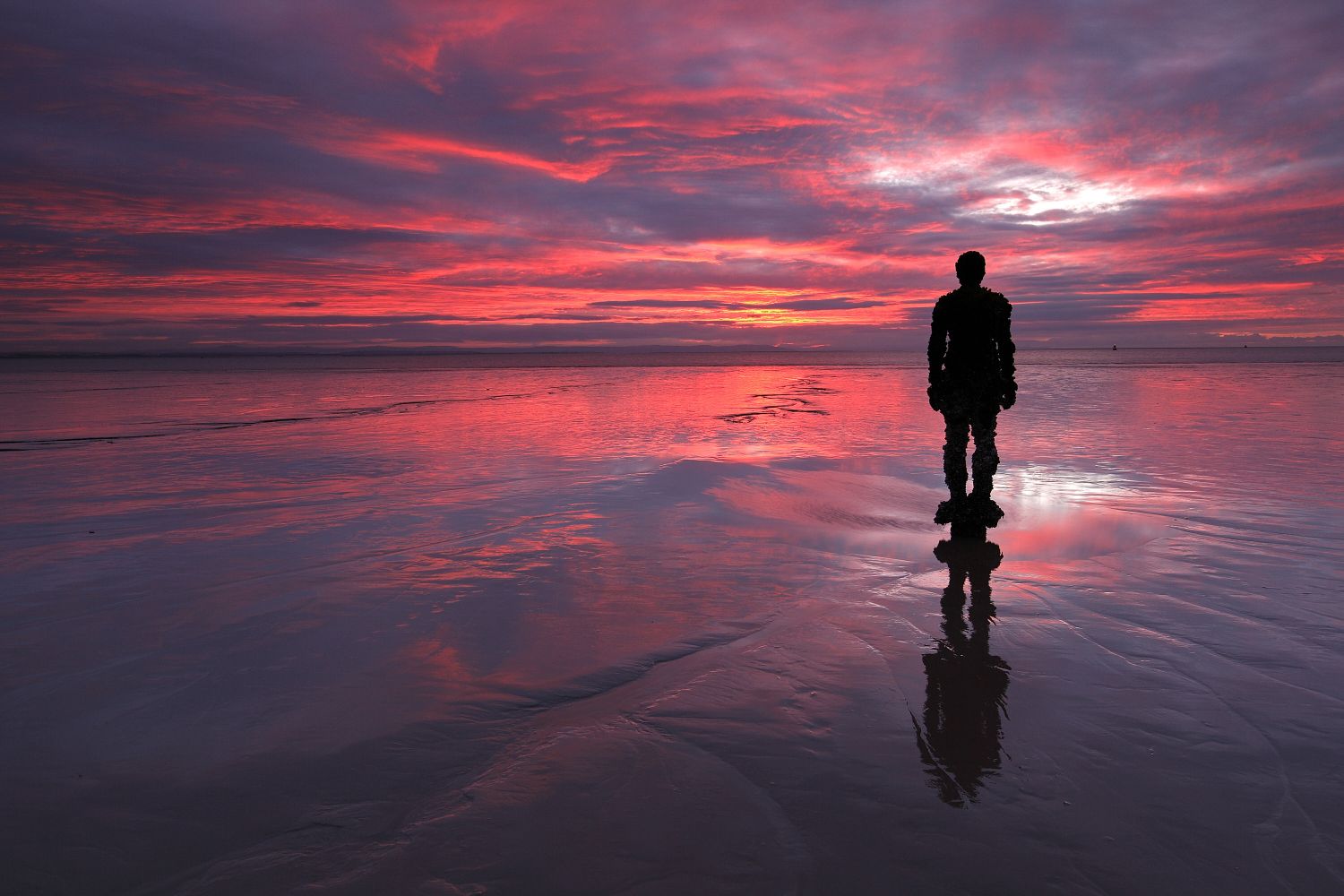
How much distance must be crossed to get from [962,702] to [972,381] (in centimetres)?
471

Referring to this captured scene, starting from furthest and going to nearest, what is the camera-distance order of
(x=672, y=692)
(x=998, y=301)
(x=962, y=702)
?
(x=998, y=301) < (x=672, y=692) < (x=962, y=702)

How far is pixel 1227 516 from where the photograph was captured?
819 cm

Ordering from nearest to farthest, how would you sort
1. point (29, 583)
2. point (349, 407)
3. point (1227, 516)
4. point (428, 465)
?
point (29, 583) < point (1227, 516) < point (428, 465) < point (349, 407)

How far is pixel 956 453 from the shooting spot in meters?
7.93

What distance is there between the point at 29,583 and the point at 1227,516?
41.0 feet

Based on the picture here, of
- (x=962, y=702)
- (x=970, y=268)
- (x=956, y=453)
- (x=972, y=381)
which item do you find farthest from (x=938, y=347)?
(x=962, y=702)

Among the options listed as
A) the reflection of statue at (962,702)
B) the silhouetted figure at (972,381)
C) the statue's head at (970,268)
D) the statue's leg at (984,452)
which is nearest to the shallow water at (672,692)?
the reflection of statue at (962,702)

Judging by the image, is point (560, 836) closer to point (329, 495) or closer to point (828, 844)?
point (828, 844)

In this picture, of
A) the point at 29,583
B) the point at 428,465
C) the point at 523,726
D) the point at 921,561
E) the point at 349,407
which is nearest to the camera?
the point at 523,726

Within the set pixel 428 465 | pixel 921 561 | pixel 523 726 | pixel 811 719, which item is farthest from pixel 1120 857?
pixel 428 465

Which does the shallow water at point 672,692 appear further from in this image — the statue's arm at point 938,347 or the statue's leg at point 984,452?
the statue's arm at point 938,347

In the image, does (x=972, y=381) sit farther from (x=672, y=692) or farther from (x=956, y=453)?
(x=672, y=692)

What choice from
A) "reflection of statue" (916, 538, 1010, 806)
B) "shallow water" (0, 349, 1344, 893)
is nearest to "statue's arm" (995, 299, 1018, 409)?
"shallow water" (0, 349, 1344, 893)

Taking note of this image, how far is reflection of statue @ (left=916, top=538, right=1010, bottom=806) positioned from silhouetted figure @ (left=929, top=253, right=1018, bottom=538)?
1939 mm
